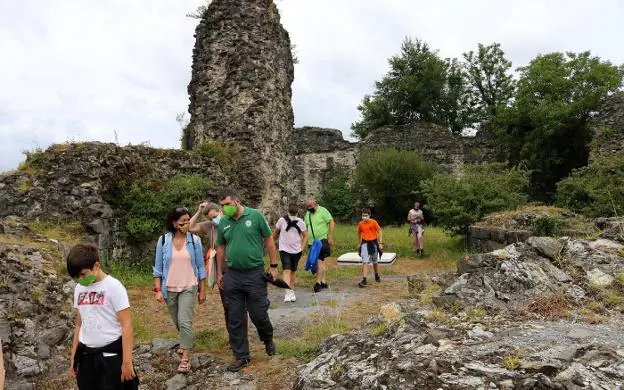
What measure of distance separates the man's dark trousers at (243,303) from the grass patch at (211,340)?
0.69 meters

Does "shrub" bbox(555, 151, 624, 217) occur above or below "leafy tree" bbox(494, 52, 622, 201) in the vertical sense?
below

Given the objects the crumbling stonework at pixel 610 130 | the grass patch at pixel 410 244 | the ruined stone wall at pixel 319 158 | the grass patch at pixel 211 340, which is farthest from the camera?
the ruined stone wall at pixel 319 158

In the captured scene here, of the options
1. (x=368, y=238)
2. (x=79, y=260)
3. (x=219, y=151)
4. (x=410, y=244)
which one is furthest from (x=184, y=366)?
(x=410, y=244)

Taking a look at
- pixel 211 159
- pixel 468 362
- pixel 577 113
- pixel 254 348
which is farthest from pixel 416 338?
pixel 577 113

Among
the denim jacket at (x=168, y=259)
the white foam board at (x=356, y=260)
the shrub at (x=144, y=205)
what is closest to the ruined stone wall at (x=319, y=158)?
the white foam board at (x=356, y=260)

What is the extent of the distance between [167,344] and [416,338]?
292 cm

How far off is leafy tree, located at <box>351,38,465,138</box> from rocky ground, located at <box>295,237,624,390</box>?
95.4 feet

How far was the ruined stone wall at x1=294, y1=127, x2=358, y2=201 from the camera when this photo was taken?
2680 cm

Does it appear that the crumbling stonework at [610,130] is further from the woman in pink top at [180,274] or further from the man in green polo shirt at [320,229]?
the woman in pink top at [180,274]

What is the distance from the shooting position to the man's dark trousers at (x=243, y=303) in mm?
4977

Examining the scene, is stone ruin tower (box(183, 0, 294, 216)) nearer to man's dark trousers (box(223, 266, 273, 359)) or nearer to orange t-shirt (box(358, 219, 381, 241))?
orange t-shirt (box(358, 219, 381, 241))

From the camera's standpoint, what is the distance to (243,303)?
5.08 m

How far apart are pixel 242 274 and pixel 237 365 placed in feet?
2.89

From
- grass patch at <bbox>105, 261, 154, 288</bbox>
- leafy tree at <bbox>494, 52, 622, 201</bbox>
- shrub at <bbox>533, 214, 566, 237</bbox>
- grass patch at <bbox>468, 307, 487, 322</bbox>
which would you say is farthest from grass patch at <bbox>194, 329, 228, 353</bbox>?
leafy tree at <bbox>494, 52, 622, 201</bbox>
